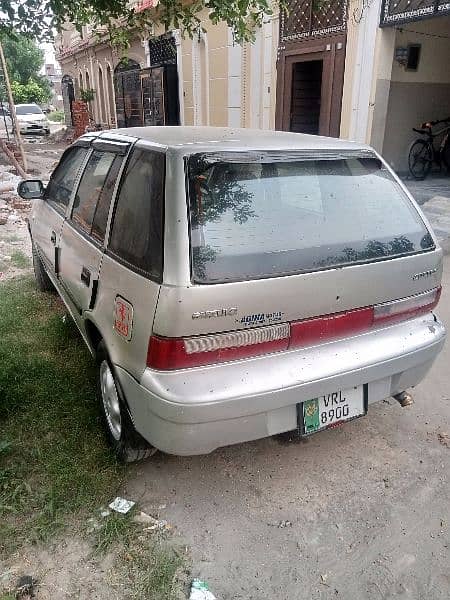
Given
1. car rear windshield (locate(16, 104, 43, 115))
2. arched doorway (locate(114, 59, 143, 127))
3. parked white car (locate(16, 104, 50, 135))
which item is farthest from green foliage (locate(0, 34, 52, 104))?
arched doorway (locate(114, 59, 143, 127))

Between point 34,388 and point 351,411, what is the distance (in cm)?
204

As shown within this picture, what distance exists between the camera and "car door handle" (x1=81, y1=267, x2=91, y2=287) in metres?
2.67

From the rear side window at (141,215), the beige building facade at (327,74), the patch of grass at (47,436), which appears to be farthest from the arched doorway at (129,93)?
the rear side window at (141,215)

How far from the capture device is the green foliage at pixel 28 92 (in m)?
37.2

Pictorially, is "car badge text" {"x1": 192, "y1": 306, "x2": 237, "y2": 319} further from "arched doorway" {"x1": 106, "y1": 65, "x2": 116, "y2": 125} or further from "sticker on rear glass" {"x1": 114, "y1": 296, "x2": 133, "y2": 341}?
"arched doorway" {"x1": 106, "y1": 65, "x2": 116, "y2": 125}

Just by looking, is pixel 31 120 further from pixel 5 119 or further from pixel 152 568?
pixel 152 568

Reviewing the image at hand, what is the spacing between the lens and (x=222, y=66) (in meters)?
12.0

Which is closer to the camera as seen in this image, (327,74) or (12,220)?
(12,220)

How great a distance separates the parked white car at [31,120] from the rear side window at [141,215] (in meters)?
26.0

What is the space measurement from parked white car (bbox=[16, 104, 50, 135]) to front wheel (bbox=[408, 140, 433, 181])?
2192cm

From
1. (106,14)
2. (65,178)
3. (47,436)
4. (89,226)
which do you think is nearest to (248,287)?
(89,226)

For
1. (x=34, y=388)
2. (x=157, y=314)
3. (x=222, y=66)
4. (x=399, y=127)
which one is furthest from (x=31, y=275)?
(x=222, y=66)

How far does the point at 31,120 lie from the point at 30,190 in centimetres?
2499

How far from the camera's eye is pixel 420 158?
9.27 meters
